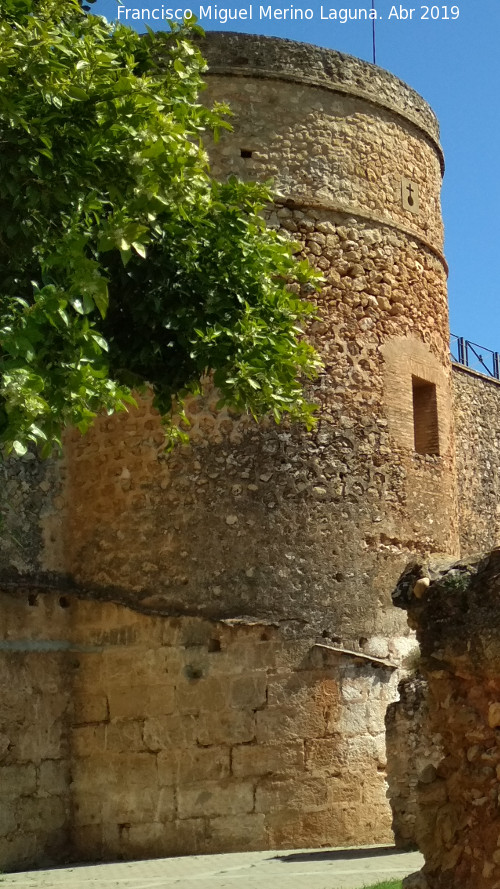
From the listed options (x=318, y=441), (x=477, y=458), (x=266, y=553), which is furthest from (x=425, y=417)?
(x=477, y=458)

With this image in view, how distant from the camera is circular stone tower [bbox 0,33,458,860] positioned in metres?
10.8

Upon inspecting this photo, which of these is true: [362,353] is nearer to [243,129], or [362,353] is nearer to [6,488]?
[243,129]

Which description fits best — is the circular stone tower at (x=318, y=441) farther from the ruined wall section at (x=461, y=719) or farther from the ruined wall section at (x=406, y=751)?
the ruined wall section at (x=461, y=719)

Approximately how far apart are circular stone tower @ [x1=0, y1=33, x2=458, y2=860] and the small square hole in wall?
130 mm

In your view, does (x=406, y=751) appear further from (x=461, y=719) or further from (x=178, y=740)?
(x=461, y=719)

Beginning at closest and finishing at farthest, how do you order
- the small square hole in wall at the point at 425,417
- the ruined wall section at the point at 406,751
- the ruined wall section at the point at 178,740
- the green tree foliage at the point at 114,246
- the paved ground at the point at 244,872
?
the green tree foliage at the point at 114,246
the paved ground at the point at 244,872
the ruined wall section at the point at 406,751
the ruined wall section at the point at 178,740
the small square hole in wall at the point at 425,417

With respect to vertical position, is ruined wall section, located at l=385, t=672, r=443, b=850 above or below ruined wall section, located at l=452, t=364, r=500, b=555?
→ below

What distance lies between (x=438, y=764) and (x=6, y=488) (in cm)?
659

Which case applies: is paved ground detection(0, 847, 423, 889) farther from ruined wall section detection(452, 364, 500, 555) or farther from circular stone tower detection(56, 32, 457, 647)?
ruined wall section detection(452, 364, 500, 555)

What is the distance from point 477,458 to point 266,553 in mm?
6942

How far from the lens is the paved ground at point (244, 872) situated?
8930 mm

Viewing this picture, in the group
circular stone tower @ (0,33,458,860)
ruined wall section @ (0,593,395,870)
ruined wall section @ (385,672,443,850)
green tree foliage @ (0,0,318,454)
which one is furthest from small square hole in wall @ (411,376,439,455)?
green tree foliage @ (0,0,318,454)

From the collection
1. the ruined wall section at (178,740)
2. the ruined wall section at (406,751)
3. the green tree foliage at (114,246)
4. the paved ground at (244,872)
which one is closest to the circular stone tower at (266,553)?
the ruined wall section at (178,740)

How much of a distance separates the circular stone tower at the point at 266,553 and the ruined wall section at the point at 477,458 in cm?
444
